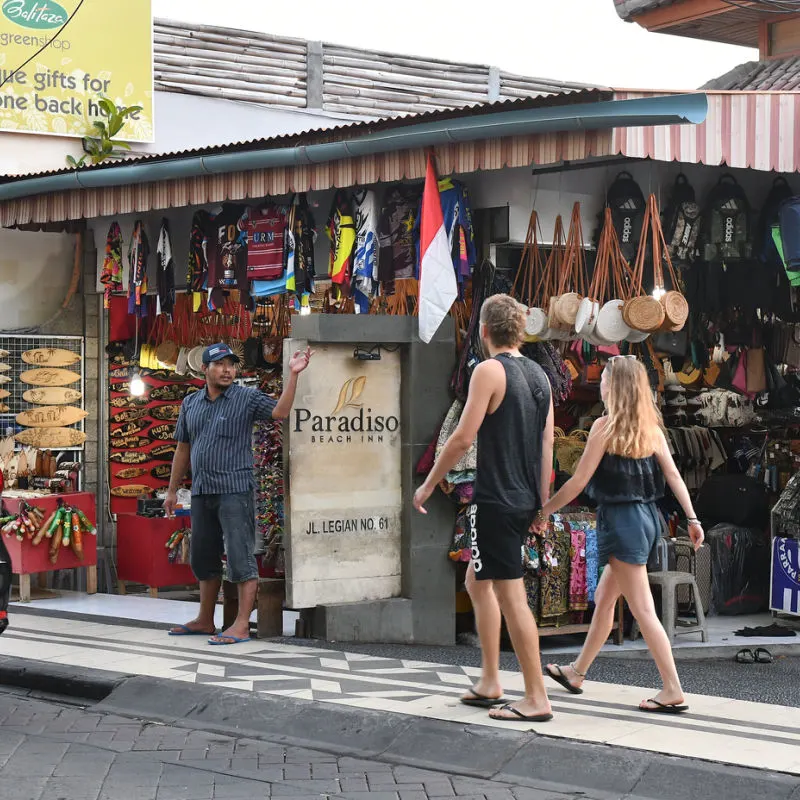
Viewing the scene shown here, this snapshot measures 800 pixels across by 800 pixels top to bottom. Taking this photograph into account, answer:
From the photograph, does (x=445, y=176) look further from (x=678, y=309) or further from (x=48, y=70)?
(x=48, y=70)

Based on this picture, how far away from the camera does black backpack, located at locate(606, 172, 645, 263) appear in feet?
32.8

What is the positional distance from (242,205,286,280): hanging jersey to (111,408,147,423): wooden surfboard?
9.60ft

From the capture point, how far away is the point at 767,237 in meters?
10.5

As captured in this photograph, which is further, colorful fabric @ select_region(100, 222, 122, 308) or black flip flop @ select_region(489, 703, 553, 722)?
colorful fabric @ select_region(100, 222, 122, 308)

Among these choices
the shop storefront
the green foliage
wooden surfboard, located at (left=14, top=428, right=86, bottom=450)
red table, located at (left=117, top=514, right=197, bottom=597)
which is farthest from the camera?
the green foliage

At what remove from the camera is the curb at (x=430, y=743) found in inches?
227

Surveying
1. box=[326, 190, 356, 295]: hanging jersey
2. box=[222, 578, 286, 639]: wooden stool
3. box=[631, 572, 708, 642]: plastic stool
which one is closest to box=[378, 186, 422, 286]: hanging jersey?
box=[326, 190, 356, 295]: hanging jersey

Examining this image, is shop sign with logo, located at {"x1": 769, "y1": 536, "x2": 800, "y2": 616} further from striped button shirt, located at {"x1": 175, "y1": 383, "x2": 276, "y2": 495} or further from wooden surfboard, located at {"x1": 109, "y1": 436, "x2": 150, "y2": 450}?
wooden surfboard, located at {"x1": 109, "y1": 436, "x2": 150, "y2": 450}

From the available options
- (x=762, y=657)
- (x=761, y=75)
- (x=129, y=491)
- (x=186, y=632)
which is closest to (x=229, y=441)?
(x=186, y=632)

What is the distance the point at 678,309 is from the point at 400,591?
2665 mm

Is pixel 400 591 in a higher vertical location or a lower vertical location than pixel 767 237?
lower

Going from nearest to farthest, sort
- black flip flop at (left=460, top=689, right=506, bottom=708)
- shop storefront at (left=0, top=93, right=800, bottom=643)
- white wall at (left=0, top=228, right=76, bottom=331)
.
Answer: black flip flop at (left=460, top=689, right=506, bottom=708)
shop storefront at (left=0, top=93, right=800, bottom=643)
white wall at (left=0, top=228, right=76, bottom=331)

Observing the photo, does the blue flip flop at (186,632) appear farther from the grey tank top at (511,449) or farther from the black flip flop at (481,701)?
the grey tank top at (511,449)

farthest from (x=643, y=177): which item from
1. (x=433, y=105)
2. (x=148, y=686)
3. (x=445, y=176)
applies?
(x=433, y=105)
